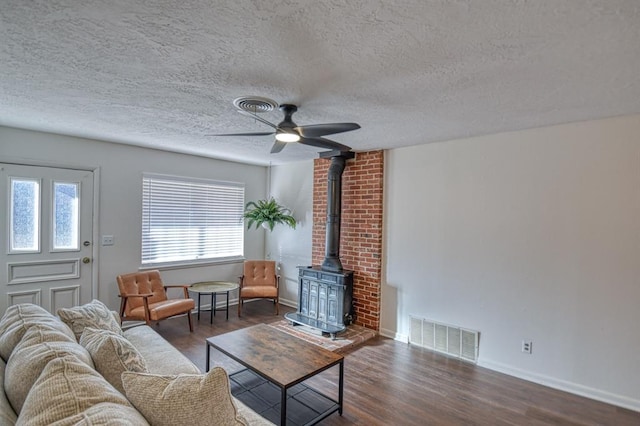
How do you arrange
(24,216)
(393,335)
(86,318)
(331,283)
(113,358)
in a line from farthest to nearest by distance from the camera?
(331,283) → (393,335) → (24,216) → (86,318) → (113,358)

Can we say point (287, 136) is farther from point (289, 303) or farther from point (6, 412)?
point (289, 303)

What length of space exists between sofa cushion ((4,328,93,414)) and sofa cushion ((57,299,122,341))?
66 centimetres

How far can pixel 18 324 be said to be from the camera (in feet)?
5.63

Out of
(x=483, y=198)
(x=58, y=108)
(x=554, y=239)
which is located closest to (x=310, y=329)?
(x=483, y=198)

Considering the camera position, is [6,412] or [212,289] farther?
[212,289]

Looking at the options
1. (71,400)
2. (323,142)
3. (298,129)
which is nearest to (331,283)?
(323,142)

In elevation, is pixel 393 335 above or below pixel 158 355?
below

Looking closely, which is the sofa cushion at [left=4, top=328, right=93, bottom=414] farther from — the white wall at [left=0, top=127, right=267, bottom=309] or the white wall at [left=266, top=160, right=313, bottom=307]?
the white wall at [left=266, top=160, right=313, bottom=307]

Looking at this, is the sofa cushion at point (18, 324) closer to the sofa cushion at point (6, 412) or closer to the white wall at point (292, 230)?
the sofa cushion at point (6, 412)

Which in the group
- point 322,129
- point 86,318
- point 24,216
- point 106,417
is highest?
point 322,129

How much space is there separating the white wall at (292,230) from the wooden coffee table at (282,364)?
2388 millimetres

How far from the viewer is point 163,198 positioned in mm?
4684

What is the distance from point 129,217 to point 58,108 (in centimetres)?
183

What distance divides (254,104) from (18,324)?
76.7 inches
